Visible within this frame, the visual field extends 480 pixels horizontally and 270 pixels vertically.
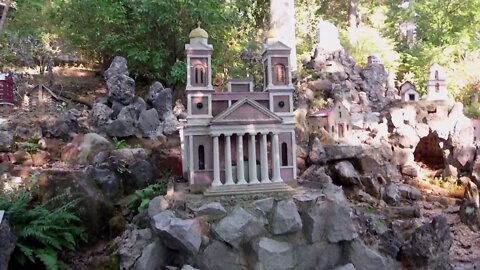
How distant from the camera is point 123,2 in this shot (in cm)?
1689

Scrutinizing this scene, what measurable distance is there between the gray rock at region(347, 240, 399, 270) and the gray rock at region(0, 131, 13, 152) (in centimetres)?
1009

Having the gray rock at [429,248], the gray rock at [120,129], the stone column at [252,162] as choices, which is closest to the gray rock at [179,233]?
the stone column at [252,162]

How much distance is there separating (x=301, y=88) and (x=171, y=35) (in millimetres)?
6464

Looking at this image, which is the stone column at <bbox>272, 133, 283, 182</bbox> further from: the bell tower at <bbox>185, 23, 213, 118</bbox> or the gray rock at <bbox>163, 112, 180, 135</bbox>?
the gray rock at <bbox>163, 112, 180, 135</bbox>

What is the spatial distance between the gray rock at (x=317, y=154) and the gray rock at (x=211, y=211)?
19.1 ft

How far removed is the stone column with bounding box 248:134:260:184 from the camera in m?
10.2

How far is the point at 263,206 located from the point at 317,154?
5.32m

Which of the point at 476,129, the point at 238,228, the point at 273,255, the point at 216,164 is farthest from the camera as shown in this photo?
the point at 476,129

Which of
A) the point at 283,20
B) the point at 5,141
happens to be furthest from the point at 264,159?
the point at 283,20

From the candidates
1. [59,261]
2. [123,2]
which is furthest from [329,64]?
[59,261]

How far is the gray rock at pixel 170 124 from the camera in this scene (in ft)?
47.3

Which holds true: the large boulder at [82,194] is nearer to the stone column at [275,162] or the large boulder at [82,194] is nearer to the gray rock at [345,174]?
the stone column at [275,162]

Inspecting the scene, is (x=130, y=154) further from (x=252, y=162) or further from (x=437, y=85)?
(x=437, y=85)

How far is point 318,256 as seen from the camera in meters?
9.13
